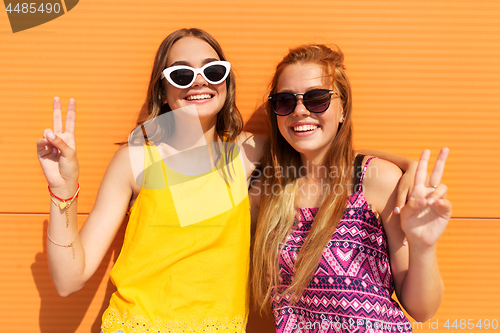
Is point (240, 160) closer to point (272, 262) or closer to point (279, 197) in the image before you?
point (279, 197)

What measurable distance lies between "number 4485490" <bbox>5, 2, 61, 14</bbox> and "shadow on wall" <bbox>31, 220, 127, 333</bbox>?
1.68 meters

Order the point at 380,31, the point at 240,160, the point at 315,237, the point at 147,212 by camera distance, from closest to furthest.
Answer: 1. the point at 315,237
2. the point at 147,212
3. the point at 240,160
4. the point at 380,31

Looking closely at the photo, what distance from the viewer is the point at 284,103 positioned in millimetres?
1811

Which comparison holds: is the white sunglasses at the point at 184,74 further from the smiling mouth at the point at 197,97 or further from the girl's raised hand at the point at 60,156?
the girl's raised hand at the point at 60,156

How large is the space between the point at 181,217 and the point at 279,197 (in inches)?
23.7

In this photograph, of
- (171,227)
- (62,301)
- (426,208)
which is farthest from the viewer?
(62,301)

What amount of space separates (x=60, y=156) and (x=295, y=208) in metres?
1.31

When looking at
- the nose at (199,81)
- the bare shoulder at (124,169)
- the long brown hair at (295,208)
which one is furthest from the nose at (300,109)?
the bare shoulder at (124,169)

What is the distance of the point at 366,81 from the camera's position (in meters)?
2.36

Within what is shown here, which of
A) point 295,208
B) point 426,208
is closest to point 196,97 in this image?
point 295,208

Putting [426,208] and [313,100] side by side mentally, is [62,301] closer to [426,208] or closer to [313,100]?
[313,100]

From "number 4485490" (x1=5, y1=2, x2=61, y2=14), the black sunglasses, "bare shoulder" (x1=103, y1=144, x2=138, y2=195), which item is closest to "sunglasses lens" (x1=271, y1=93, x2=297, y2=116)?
the black sunglasses

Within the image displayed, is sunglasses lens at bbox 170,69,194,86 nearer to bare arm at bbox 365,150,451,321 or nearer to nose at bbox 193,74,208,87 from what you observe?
nose at bbox 193,74,208,87

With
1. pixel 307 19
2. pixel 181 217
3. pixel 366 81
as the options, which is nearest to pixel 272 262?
pixel 181 217
